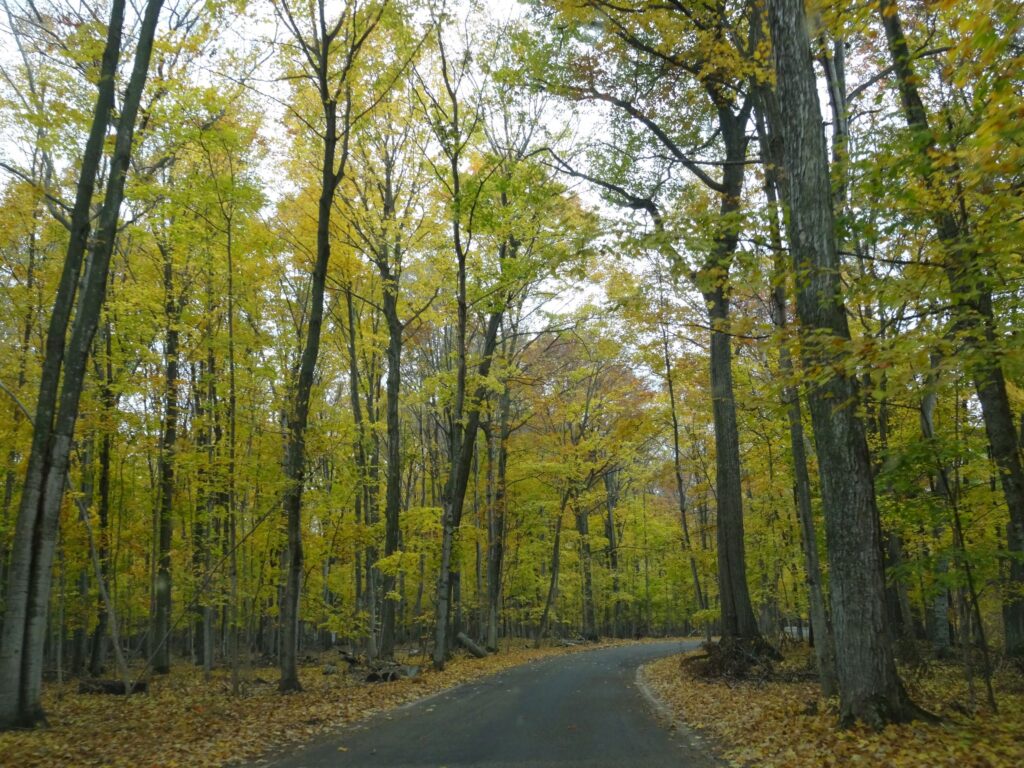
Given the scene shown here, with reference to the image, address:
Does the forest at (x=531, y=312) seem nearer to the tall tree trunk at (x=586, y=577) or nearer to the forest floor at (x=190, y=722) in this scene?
the forest floor at (x=190, y=722)

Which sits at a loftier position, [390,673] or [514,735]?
[514,735]

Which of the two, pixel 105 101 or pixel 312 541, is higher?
pixel 105 101

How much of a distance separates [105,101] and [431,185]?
403 inches

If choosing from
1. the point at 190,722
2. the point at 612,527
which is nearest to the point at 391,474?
the point at 190,722

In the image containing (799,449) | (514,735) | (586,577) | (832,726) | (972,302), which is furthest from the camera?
(586,577)

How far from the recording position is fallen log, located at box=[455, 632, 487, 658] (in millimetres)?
20688

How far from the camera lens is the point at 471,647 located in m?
21.0

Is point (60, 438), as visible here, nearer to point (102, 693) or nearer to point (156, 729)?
point (156, 729)

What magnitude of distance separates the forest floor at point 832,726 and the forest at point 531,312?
39 centimetres

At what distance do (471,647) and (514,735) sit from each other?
14312 mm

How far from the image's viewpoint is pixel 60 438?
8.28 m

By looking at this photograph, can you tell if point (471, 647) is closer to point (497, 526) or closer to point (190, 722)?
point (497, 526)

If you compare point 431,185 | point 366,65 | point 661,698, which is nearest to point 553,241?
point 431,185

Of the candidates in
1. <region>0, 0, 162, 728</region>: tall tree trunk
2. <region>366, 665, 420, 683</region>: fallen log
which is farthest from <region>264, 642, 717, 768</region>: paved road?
<region>0, 0, 162, 728</region>: tall tree trunk
